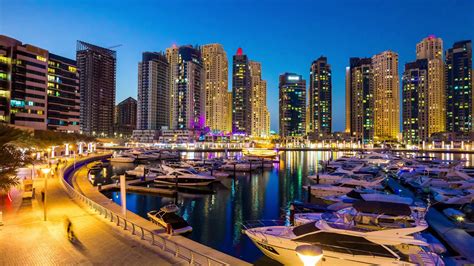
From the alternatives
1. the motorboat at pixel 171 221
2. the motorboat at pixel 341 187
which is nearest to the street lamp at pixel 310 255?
the motorboat at pixel 171 221

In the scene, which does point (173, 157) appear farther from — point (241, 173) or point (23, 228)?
point (23, 228)

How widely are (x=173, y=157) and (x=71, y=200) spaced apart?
79008 mm

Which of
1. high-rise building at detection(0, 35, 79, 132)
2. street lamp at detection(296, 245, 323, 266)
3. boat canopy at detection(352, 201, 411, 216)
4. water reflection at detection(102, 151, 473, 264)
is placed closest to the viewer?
street lamp at detection(296, 245, 323, 266)

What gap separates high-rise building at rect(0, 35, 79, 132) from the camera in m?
103

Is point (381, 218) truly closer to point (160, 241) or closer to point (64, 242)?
point (160, 241)

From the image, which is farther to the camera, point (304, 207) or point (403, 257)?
point (304, 207)

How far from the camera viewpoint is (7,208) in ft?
73.2

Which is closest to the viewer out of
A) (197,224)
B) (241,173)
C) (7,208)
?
(7,208)

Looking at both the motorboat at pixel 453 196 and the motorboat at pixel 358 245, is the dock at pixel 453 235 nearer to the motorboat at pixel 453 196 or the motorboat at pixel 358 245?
the motorboat at pixel 453 196

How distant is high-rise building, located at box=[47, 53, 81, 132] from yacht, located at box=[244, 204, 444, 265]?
432 ft

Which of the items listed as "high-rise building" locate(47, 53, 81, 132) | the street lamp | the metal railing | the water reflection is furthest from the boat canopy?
"high-rise building" locate(47, 53, 81, 132)

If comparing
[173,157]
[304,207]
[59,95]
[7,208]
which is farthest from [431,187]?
[59,95]

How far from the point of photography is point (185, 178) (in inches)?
1832

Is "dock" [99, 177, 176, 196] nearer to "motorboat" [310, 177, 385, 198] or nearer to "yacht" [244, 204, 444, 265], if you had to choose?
"motorboat" [310, 177, 385, 198]
